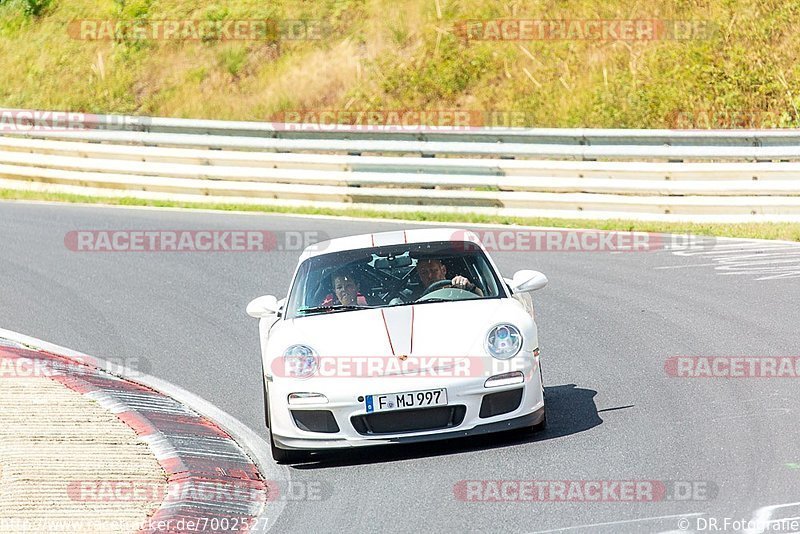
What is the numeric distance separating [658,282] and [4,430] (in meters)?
7.12

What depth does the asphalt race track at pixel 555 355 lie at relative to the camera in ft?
21.3

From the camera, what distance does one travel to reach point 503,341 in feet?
25.1

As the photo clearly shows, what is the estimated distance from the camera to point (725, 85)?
20516mm

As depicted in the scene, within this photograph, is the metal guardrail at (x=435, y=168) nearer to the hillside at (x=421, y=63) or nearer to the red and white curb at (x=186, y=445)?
the hillside at (x=421, y=63)

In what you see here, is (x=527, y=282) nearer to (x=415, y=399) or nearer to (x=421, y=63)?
(x=415, y=399)

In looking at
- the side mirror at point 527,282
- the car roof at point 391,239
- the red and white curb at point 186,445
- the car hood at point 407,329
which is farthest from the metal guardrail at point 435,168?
the car hood at point 407,329

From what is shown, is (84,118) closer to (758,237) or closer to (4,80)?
(4,80)

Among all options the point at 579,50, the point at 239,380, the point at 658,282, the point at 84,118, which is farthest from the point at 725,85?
the point at 239,380

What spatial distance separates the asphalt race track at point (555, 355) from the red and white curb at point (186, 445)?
8.0 inches

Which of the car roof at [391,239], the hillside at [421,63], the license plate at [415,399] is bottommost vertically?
the license plate at [415,399]

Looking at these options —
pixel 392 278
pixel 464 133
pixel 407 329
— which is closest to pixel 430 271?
pixel 392 278

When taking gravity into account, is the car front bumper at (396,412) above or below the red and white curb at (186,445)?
above

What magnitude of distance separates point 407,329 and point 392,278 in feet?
3.07

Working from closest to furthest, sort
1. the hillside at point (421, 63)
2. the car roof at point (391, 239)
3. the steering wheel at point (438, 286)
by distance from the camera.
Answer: the steering wheel at point (438, 286)
the car roof at point (391, 239)
the hillside at point (421, 63)
